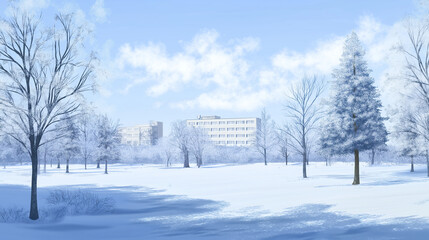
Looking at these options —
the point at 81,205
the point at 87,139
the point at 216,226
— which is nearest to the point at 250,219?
the point at 216,226

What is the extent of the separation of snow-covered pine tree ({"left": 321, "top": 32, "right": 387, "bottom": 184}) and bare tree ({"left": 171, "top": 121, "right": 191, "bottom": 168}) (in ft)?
150

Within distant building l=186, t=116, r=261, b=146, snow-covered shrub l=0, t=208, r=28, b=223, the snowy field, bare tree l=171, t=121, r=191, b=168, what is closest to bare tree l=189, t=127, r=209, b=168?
bare tree l=171, t=121, r=191, b=168

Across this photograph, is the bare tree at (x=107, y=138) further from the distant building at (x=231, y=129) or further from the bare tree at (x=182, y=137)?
the distant building at (x=231, y=129)

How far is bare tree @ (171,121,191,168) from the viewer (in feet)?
230

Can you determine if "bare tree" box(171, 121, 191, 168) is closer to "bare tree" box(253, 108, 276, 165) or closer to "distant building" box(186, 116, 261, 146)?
"bare tree" box(253, 108, 276, 165)

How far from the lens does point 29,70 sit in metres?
12.9

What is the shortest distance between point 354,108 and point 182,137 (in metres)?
48.3

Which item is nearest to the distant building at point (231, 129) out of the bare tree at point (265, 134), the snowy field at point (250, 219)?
the bare tree at point (265, 134)

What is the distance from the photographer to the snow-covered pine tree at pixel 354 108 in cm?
2603

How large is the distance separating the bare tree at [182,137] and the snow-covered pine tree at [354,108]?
4584 cm

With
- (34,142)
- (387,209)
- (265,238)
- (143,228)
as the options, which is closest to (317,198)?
(387,209)

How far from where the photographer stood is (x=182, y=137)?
7081 cm

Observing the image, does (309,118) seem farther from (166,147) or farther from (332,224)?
(166,147)

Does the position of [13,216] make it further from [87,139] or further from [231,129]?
[231,129]
